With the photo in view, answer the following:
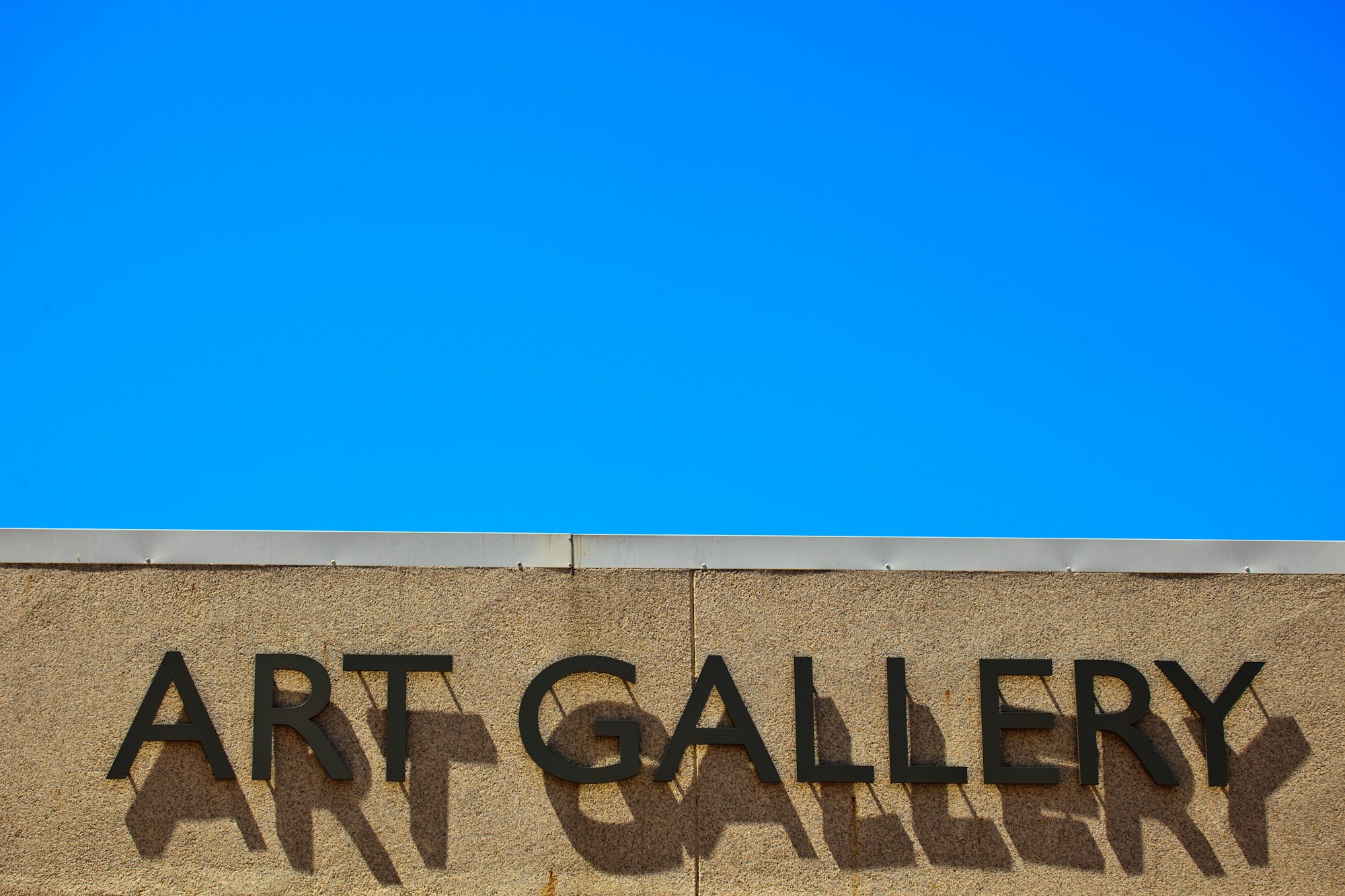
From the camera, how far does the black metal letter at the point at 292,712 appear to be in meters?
8.22

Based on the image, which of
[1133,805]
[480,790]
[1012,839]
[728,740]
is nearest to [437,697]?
[480,790]

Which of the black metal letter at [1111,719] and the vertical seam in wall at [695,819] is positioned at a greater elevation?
the black metal letter at [1111,719]

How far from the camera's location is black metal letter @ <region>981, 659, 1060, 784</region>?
8320 millimetres

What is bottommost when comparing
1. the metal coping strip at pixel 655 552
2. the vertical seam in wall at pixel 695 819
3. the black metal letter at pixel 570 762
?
the vertical seam in wall at pixel 695 819

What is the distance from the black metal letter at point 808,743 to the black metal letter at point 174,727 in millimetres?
3740

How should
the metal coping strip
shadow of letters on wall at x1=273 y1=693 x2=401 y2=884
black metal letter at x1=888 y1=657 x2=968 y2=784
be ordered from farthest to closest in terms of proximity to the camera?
the metal coping strip → black metal letter at x1=888 y1=657 x2=968 y2=784 → shadow of letters on wall at x1=273 y1=693 x2=401 y2=884

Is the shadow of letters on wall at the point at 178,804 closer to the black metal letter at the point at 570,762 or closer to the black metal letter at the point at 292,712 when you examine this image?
the black metal letter at the point at 292,712

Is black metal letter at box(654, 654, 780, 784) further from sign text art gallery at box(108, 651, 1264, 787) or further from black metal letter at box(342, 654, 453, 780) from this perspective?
black metal letter at box(342, 654, 453, 780)

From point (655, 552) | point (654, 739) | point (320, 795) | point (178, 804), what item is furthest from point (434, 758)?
point (655, 552)

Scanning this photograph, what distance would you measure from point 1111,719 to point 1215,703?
2.36 ft

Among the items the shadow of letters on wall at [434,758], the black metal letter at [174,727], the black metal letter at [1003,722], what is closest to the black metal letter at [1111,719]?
the black metal letter at [1003,722]

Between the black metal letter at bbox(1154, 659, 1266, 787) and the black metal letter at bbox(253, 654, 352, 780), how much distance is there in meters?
5.57

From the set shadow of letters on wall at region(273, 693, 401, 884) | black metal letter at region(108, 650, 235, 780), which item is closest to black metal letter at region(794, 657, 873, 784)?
shadow of letters on wall at region(273, 693, 401, 884)

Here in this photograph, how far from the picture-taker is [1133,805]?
837 cm
